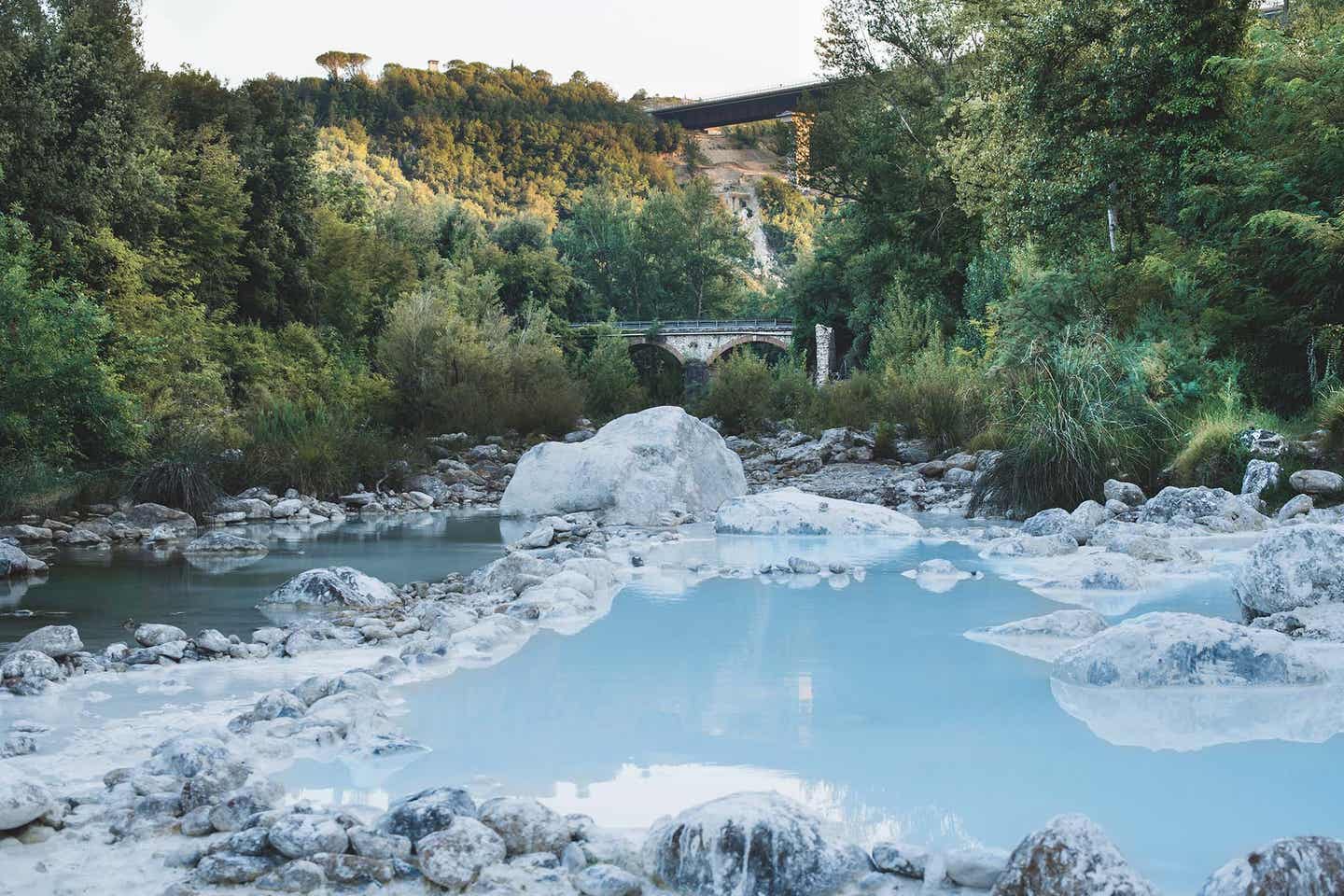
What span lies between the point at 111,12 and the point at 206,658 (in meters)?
18.9

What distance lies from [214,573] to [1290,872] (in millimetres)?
7508

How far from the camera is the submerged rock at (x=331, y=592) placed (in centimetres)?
643

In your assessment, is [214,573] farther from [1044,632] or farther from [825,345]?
[825,345]

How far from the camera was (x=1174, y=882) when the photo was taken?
89.4 inches

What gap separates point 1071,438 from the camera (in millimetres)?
9727

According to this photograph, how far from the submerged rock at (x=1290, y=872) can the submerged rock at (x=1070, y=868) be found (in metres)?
0.15

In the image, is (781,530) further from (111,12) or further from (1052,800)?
(111,12)

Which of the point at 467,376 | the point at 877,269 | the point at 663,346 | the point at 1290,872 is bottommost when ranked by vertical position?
the point at 663,346

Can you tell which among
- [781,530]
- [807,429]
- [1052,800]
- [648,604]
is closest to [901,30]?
[807,429]

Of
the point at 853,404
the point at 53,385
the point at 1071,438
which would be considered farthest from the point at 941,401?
the point at 53,385

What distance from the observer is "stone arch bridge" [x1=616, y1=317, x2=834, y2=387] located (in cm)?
4766

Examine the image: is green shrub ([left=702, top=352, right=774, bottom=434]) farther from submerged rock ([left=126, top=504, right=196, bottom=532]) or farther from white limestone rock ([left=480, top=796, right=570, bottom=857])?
white limestone rock ([left=480, top=796, right=570, bottom=857])

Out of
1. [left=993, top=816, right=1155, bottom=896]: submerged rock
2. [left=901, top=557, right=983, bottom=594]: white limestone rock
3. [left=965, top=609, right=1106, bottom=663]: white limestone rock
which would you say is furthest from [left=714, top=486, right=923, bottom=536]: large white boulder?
[left=993, top=816, right=1155, bottom=896]: submerged rock

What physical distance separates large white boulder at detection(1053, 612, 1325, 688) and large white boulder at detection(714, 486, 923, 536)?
514 centimetres
